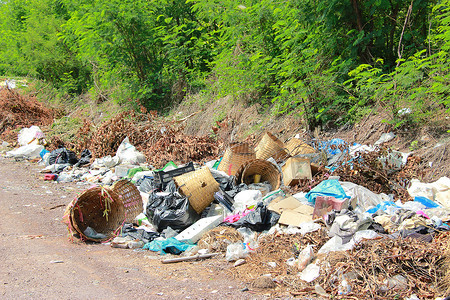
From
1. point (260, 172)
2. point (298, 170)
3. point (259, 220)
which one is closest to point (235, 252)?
point (259, 220)

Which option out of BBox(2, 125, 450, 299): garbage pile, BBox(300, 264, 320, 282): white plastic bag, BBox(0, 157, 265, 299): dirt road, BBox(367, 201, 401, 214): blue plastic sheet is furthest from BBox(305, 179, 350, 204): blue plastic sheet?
BBox(0, 157, 265, 299): dirt road

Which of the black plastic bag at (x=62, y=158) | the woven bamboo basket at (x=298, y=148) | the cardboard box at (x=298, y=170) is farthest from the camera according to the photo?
the black plastic bag at (x=62, y=158)

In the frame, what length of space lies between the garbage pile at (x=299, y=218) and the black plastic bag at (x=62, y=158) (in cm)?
307

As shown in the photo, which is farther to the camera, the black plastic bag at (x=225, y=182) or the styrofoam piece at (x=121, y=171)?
the styrofoam piece at (x=121, y=171)

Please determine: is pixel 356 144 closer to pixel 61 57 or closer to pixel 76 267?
pixel 76 267

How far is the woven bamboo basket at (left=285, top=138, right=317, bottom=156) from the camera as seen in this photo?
20.8ft

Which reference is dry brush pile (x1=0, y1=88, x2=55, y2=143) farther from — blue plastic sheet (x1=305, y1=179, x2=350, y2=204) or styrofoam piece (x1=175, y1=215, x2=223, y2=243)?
blue plastic sheet (x1=305, y1=179, x2=350, y2=204)

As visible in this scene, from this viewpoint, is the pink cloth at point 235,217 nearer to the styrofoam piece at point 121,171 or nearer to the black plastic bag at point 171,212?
the black plastic bag at point 171,212

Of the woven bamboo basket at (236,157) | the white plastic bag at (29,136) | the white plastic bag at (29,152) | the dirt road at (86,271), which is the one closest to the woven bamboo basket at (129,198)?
the dirt road at (86,271)

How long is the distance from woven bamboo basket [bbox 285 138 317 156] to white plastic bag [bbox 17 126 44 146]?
770 cm

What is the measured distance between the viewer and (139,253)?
14.3 feet

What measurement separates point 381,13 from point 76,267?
655 cm

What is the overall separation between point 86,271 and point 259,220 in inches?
76.2

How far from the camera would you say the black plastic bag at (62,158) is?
30.1 ft
